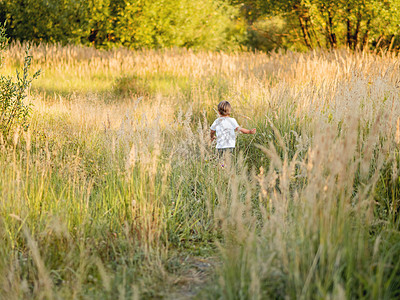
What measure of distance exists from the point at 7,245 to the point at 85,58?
1101 centimetres

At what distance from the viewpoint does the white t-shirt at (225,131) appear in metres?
5.39

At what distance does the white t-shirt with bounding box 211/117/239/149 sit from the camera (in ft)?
17.7

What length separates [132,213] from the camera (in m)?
3.49

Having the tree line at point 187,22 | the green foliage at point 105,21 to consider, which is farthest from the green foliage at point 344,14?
the green foliage at point 105,21

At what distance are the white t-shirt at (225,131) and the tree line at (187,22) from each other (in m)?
8.99

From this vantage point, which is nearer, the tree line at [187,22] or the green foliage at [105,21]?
the tree line at [187,22]

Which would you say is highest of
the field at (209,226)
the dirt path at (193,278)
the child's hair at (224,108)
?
the child's hair at (224,108)

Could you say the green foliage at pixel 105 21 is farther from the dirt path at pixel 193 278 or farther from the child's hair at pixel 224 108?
the dirt path at pixel 193 278

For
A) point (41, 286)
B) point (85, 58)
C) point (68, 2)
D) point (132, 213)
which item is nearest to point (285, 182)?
point (132, 213)

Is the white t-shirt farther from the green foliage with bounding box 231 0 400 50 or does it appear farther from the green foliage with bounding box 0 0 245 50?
the green foliage with bounding box 0 0 245 50

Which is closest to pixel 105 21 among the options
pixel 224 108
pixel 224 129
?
A: pixel 224 108

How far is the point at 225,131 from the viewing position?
5391 millimetres

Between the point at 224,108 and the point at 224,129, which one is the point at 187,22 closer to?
the point at 224,108

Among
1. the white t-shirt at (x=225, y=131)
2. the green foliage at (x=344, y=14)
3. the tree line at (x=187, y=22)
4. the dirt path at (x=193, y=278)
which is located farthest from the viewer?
the tree line at (x=187, y=22)
